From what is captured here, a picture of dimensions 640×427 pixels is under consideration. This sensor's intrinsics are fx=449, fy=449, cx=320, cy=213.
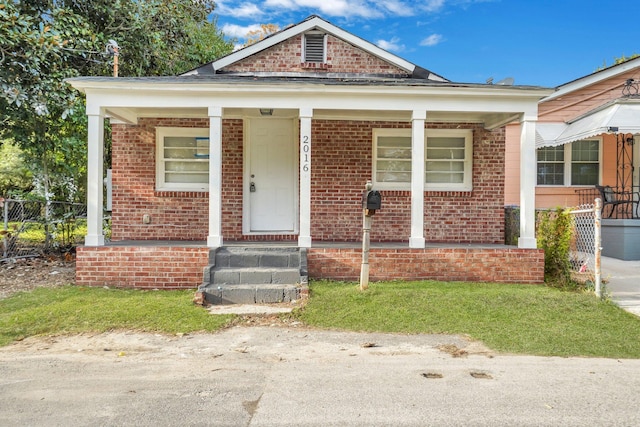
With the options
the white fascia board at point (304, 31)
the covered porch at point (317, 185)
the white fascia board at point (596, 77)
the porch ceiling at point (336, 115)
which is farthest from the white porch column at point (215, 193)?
the white fascia board at point (596, 77)

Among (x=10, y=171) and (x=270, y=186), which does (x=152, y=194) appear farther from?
(x=10, y=171)

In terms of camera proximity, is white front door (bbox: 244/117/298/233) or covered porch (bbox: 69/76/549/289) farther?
white front door (bbox: 244/117/298/233)

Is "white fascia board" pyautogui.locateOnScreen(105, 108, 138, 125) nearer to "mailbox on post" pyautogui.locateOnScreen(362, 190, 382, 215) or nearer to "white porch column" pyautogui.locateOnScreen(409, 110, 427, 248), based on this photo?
"mailbox on post" pyautogui.locateOnScreen(362, 190, 382, 215)

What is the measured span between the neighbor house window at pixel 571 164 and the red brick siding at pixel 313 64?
4668 millimetres

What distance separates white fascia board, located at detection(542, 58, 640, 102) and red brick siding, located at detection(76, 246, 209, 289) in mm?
9787

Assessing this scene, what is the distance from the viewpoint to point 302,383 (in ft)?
12.3

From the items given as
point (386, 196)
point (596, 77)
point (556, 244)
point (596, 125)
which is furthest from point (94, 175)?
point (596, 77)

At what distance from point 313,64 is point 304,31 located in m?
0.73

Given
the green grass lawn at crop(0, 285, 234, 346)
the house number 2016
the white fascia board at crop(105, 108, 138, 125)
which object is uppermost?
the white fascia board at crop(105, 108, 138, 125)

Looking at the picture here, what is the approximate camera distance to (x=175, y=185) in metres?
9.13

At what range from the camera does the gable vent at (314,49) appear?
10070 mm

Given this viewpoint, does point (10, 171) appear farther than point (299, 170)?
Yes

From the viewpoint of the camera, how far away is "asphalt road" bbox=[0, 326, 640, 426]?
3.14 metres

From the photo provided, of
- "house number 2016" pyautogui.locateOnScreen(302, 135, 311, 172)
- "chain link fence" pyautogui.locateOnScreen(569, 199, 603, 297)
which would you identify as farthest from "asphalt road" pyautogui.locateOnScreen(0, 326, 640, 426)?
"house number 2016" pyautogui.locateOnScreen(302, 135, 311, 172)
